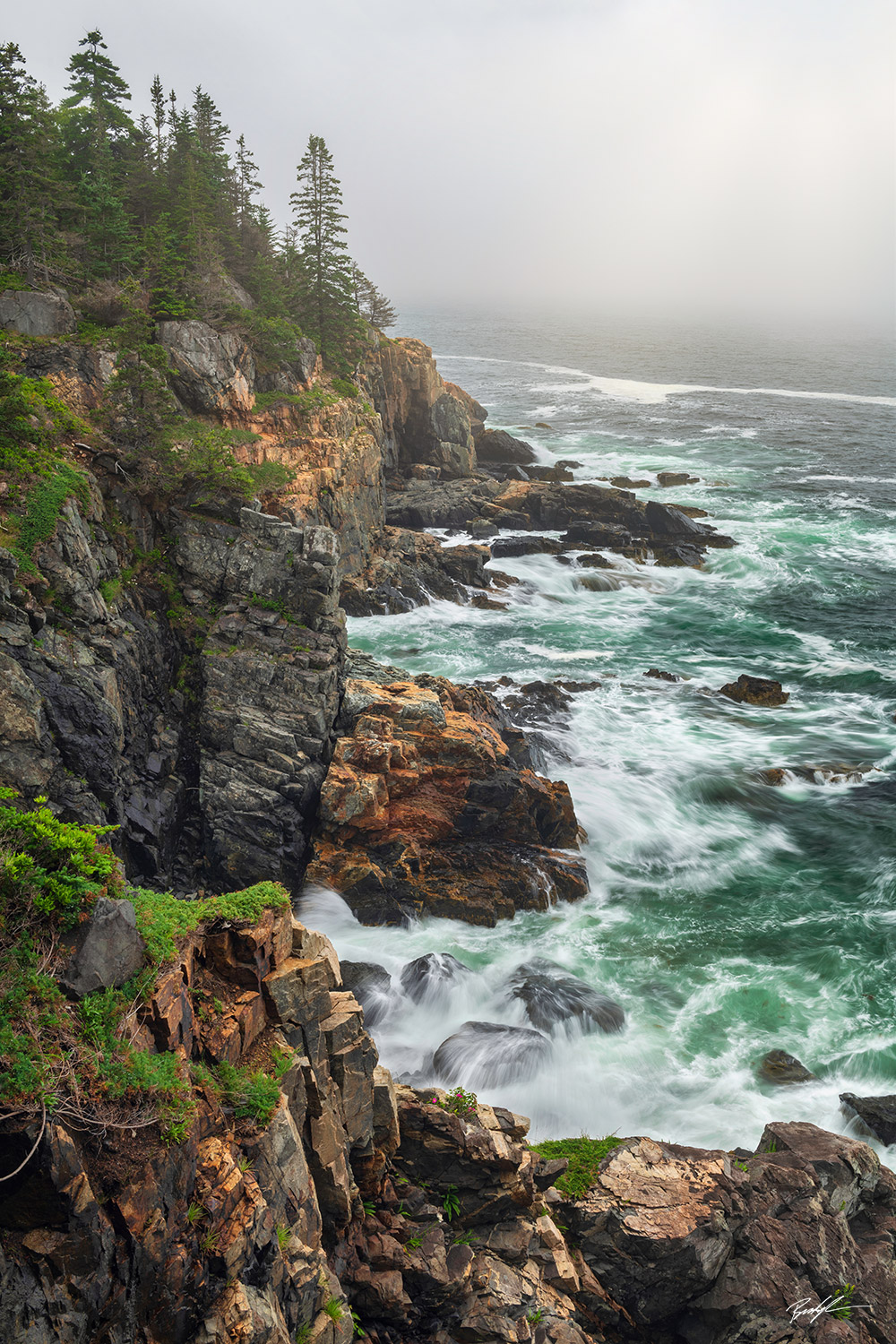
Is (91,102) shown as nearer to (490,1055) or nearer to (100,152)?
(100,152)

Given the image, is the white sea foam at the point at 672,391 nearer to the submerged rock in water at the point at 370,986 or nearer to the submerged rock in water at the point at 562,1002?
the submerged rock in water at the point at 562,1002

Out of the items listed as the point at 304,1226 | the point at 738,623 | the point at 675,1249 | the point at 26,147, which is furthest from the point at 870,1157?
the point at 26,147

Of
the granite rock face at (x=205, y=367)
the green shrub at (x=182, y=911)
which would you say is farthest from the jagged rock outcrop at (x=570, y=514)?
the green shrub at (x=182, y=911)

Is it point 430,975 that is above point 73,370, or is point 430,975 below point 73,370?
below

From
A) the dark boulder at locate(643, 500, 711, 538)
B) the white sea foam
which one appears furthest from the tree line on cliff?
the white sea foam

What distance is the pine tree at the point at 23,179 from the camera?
27172mm

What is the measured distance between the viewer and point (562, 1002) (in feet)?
59.1

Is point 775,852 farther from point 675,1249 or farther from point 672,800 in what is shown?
point 675,1249

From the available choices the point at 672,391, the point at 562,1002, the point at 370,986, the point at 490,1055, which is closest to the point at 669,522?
the point at 562,1002

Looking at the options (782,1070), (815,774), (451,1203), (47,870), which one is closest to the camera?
(47,870)

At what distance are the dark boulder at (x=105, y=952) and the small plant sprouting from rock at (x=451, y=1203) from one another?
5899mm
